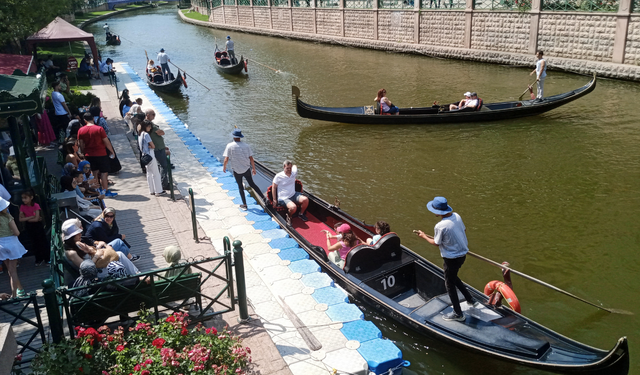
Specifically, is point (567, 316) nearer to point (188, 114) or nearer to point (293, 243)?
point (293, 243)

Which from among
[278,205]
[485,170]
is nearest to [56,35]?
[278,205]

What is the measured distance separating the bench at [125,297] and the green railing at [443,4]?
81.4 feet

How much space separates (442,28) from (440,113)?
13.8 meters

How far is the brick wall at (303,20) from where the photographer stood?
125 ft

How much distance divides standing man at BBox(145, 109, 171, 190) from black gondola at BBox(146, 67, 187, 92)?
38.5 feet

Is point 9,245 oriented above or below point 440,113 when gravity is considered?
above

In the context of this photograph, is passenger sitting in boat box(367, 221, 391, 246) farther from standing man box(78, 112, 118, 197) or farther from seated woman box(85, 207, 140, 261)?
standing man box(78, 112, 118, 197)

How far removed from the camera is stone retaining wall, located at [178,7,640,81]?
20828mm

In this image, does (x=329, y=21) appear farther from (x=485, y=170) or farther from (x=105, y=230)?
(x=105, y=230)

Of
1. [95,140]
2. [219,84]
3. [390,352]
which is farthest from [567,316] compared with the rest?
[219,84]

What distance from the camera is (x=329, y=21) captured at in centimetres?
3641

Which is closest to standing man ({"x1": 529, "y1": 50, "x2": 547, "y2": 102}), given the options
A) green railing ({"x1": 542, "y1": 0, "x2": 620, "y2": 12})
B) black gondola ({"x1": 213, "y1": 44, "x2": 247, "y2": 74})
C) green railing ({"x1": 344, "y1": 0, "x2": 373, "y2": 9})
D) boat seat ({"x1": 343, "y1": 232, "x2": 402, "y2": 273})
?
green railing ({"x1": 542, "y1": 0, "x2": 620, "y2": 12})

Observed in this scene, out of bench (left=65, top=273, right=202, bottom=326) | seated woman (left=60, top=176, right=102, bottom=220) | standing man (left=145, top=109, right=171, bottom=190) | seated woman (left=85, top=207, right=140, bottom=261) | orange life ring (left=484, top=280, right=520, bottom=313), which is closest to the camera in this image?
bench (left=65, top=273, right=202, bottom=326)

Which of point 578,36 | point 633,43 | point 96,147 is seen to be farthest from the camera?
point 578,36
